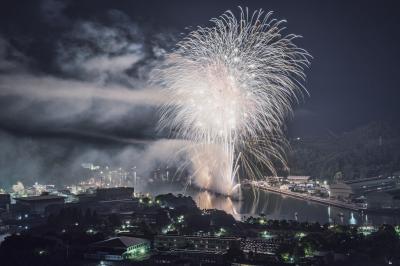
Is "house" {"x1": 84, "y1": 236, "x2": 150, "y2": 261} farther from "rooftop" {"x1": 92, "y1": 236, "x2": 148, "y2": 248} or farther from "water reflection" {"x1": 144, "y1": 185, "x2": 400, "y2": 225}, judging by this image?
"water reflection" {"x1": 144, "y1": 185, "x2": 400, "y2": 225}

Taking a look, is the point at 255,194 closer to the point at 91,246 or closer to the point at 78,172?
the point at 78,172

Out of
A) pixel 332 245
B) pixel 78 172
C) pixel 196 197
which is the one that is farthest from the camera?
pixel 78 172

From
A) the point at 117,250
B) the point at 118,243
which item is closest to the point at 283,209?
the point at 118,243

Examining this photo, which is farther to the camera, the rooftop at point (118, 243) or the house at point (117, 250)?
the rooftop at point (118, 243)

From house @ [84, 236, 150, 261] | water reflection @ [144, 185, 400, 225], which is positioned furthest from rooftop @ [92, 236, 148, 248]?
water reflection @ [144, 185, 400, 225]

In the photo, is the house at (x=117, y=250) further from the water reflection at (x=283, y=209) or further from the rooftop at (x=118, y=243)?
the water reflection at (x=283, y=209)

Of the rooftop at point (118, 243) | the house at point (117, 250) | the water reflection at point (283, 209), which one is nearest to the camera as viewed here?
the house at point (117, 250)

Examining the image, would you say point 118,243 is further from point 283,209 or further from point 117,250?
point 283,209

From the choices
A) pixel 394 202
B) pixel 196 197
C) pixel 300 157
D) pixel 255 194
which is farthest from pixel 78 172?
pixel 394 202

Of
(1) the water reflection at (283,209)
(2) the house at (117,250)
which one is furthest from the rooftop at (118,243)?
(1) the water reflection at (283,209)
